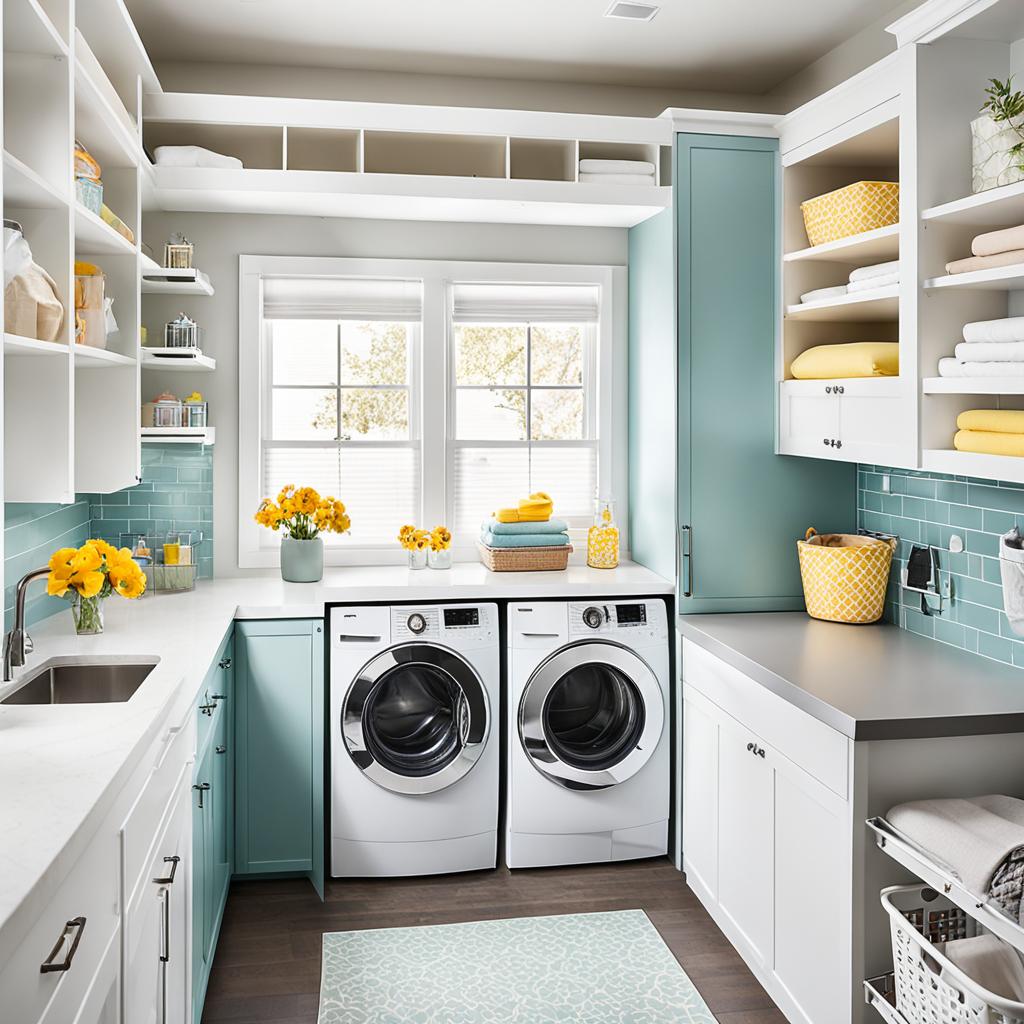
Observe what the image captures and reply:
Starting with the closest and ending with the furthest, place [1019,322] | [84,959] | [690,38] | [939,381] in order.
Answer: [84,959] < [1019,322] < [939,381] < [690,38]

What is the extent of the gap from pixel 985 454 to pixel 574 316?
6.44 ft

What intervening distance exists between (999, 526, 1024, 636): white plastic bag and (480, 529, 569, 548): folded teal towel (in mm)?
1605

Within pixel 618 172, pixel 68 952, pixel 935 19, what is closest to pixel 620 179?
pixel 618 172

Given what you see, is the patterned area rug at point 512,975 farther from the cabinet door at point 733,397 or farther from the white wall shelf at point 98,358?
the white wall shelf at point 98,358

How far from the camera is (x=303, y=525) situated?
3590 mm

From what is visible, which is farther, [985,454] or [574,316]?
[574,316]

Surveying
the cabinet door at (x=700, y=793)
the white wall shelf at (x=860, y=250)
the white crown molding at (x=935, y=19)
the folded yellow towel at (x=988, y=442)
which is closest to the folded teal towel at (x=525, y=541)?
the cabinet door at (x=700, y=793)

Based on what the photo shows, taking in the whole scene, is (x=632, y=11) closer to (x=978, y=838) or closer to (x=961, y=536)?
(x=961, y=536)

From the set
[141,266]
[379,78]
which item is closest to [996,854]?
[141,266]

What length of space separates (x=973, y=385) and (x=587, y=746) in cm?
180

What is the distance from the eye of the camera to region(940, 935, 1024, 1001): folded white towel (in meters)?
1.90

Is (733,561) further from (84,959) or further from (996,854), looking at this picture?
(84,959)

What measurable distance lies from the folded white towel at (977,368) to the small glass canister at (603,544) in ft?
4.75

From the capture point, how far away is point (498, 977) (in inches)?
109
